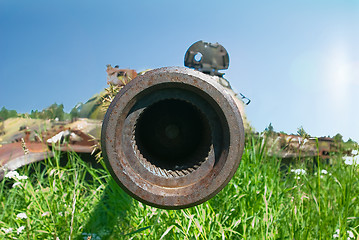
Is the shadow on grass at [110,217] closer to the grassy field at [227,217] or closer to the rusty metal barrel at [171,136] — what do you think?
the grassy field at [227,217]

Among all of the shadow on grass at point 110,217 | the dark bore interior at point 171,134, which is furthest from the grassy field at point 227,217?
the dark bore interior at point 171,134

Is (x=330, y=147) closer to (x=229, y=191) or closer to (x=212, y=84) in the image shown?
(x=229, y=191)

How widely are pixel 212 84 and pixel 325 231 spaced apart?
1820mm

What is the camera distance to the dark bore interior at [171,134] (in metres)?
1.54

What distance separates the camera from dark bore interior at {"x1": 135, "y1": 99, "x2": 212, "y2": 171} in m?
1.54

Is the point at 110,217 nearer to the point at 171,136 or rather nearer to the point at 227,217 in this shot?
the point at 227,217

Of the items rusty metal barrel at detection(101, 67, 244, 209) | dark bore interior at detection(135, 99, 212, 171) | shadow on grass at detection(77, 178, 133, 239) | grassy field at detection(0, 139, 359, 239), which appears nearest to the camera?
rusty metal barrel at detection(101, 67, 244, 209)

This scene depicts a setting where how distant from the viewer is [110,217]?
369 cm

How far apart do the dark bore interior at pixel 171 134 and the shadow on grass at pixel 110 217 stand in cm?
147

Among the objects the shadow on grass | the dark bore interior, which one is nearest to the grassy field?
the shadow on grass

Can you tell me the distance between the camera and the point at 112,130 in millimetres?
1399

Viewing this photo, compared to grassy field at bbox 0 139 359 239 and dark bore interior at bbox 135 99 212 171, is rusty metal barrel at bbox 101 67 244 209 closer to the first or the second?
dark bore interior at bbox 135 99 212 171

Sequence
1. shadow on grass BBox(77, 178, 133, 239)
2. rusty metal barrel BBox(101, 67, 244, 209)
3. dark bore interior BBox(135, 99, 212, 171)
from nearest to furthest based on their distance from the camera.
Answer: rusty metal barrel BBox(101, 67, 244, 209) → dark bore interior BBox(135, 99, 212, 171) → shadow on grass BBox(77, 178, 133, 239)

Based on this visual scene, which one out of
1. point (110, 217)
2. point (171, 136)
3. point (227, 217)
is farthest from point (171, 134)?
point (110, 217)
